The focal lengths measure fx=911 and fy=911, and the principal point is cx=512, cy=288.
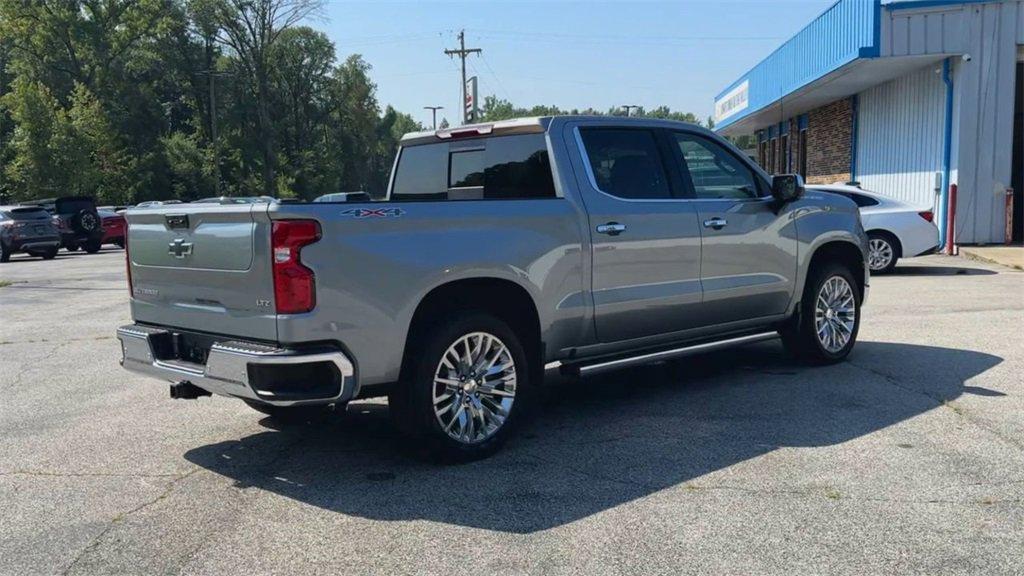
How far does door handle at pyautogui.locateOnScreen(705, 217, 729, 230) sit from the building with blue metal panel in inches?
535

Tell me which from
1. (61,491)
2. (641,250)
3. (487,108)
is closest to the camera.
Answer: (61,491)

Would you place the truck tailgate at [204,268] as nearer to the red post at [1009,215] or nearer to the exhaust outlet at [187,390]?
the exhaust outlet at [187,390]

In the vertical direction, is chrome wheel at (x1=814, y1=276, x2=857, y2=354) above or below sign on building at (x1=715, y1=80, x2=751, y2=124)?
below

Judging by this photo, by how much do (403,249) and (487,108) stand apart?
405 feet

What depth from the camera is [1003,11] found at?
61.2ft

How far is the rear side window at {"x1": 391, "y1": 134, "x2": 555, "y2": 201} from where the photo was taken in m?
6.07

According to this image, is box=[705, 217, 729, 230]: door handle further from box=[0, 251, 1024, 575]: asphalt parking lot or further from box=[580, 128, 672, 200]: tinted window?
box=[0, 251, 1024, 575]: asphalt parking lot

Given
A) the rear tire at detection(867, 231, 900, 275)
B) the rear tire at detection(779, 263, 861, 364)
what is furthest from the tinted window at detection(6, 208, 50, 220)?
the rear tire at detection(779, 263, 861, 364)

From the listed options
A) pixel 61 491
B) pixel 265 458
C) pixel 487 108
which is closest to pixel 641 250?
pixel 265 458

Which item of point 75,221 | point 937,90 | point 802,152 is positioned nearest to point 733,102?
point 802,152

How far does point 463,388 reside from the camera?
5230 millimetres

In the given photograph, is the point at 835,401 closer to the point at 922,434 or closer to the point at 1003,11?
the point at 922,434

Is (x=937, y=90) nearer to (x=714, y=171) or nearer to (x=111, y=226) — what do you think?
(x=714, y=171)

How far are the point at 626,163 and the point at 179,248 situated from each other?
3.00 metres
